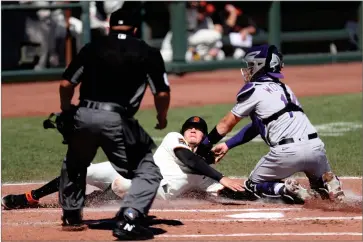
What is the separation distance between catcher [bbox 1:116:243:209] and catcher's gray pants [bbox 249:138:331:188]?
29cm

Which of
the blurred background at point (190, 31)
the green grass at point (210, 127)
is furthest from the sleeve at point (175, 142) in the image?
the blurred background at point (190, 31)

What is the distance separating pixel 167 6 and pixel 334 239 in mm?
14408

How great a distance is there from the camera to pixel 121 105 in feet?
21.6

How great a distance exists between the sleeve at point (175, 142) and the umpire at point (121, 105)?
1.10 meters

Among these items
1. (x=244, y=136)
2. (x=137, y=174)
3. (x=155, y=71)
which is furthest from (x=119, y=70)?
(x=244, y=136)

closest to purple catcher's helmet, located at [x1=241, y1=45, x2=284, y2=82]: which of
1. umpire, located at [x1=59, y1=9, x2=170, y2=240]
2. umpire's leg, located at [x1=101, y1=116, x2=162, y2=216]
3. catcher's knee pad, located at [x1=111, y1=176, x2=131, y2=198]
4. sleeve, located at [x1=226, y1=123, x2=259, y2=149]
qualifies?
sleeve, located at [x1=226, y1=123, x2=259, y2=149]

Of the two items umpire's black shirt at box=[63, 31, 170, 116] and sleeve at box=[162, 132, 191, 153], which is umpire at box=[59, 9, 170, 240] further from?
sleeve at box=[162, 132, 191, 153]

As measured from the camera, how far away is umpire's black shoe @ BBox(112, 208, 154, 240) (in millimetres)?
6469

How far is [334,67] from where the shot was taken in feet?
64.7

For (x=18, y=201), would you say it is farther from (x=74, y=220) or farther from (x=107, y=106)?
(x=107, y=106)

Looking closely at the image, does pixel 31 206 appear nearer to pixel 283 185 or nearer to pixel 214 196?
pixel 214 196

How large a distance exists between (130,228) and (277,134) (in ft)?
5.87

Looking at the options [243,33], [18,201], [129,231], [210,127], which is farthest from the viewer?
[243,33]

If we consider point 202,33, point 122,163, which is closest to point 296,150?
point 122,163
